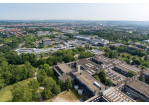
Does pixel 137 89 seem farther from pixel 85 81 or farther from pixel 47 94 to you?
pixel 47 94

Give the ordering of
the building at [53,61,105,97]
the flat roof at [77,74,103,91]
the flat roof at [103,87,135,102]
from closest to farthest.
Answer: the flat roof at [103,87,135,102] < the building at [53,61,105,97] < the flat roof at [77,74,103,91]

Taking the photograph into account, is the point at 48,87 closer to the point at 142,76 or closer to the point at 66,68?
the point at 66,68

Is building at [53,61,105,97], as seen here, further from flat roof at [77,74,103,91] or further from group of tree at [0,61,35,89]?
group of tree at [0,61,35,89]

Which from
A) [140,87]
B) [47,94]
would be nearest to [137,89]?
[140,87]

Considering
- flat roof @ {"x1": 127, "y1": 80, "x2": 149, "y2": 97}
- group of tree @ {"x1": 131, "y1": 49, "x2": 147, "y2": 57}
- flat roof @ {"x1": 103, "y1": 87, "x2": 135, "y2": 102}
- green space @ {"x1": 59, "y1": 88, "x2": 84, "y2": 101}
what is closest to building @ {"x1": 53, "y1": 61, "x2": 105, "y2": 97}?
flat roof @ {"x1": 103, "y1": 87, "x2": 135, "y2": 102}

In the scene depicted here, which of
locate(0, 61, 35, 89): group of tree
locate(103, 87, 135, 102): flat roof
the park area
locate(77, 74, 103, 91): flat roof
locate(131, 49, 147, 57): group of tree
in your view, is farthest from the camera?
locate(131, 49, 147, 57): group of tree

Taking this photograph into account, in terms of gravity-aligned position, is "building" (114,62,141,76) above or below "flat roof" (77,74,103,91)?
below

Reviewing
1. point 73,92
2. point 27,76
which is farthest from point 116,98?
point 27,76

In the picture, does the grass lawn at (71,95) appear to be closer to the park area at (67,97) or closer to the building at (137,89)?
the park area at (67,97)

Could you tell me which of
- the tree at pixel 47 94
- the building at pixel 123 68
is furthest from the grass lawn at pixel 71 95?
the building at pixel 123 68
